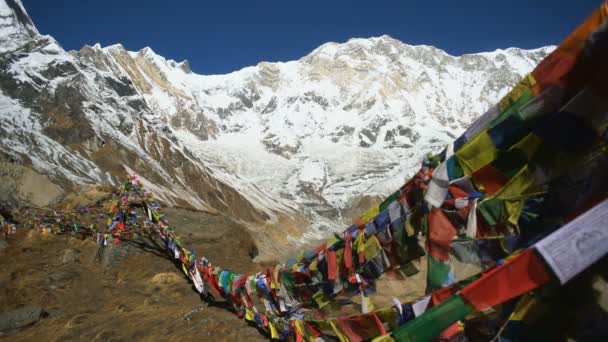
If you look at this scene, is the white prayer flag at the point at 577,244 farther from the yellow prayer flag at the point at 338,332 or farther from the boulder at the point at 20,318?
the boulder at the point at 20,318

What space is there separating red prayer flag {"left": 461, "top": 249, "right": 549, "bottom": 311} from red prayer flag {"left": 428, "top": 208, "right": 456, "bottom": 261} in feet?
4.56

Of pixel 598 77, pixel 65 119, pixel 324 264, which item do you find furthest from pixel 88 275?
pixel 65 119

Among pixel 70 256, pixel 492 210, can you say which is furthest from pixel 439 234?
pixel 70 256

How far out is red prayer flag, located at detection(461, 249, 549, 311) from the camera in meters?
2.26

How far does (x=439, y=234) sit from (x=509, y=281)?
165 cm

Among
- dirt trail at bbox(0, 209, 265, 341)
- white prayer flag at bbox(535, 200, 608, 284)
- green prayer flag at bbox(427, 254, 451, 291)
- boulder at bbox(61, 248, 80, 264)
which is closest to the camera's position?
white prayer flag at bbox(535, 200, 608, 284)

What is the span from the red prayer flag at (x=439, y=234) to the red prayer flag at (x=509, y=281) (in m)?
1.39

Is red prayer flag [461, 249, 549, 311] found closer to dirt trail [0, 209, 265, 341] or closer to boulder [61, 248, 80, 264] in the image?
dirt trail [0, 209, 265, 341]

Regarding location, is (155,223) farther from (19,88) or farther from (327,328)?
(19,88)

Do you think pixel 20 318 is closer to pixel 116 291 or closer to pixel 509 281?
pixel 116 291

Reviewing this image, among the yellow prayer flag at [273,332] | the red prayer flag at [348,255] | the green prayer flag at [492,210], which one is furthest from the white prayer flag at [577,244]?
the yellow prayer flag at [273,332]

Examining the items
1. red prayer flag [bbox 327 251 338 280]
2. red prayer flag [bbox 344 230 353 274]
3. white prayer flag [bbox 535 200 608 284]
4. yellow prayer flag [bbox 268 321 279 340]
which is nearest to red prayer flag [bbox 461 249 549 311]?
white prayer flag [bbox 535 200 608 284]

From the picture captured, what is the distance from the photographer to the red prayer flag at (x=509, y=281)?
7.41ft

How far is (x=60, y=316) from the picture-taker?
855 centimetres
